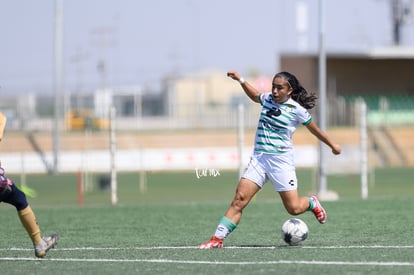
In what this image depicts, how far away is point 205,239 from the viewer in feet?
47.0

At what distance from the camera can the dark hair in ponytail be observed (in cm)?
1253

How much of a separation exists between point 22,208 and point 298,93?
12.2 feet

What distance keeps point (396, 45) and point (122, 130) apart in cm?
1633

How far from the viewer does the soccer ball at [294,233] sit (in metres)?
12.5

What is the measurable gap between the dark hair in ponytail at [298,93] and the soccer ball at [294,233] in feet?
4.88

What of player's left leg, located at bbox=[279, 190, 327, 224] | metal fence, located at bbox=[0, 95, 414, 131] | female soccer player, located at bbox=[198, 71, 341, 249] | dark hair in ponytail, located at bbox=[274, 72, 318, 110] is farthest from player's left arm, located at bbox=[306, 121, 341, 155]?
metal fence, located at bbox=[0, 95, 414, 131]

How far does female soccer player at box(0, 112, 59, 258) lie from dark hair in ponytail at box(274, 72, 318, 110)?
338cm

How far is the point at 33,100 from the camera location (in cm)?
6500

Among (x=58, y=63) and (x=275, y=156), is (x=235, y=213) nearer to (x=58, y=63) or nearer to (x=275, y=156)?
(x=275, y=156)

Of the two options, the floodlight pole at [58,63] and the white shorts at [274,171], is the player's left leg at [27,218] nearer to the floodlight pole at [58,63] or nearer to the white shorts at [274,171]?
the white shorts at [274,171]

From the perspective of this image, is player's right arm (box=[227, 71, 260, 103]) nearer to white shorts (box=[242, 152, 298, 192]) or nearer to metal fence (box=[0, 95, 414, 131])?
white shorts (box=[242, 152, 298, 192])

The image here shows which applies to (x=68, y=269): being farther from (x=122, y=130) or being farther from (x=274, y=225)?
(x=122, y=130)

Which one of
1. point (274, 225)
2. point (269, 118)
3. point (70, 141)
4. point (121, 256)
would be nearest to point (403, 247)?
point (269, 118)

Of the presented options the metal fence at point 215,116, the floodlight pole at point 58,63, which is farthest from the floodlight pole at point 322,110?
the metal fence at point 215,116
